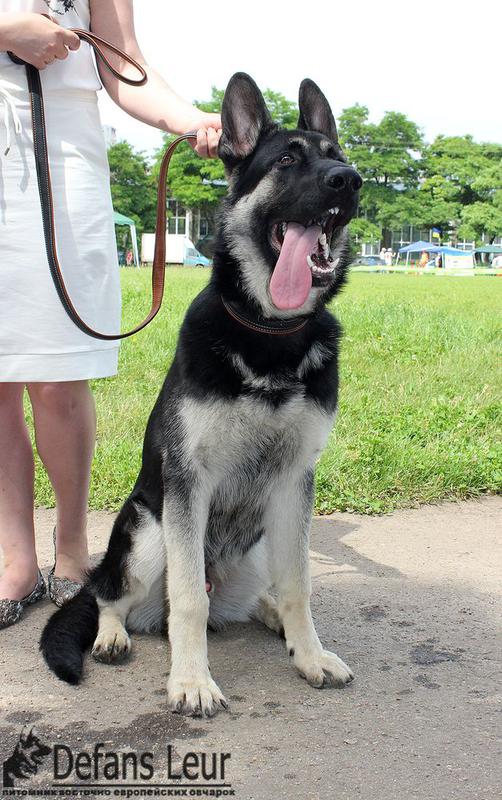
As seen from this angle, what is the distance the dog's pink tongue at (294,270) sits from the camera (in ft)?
9.36

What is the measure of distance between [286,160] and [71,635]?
1.91 m

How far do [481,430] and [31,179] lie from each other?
4.09 m

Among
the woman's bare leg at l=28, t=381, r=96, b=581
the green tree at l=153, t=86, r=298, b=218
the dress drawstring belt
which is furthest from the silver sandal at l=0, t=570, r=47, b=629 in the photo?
the green tree at l=153, t=86, r=298, b=218

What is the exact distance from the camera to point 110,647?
3.02m

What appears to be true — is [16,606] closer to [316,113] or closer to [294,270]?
[294,270]

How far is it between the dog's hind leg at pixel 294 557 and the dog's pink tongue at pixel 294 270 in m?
0.66

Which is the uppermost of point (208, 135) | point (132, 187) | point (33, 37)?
point (132, 187)

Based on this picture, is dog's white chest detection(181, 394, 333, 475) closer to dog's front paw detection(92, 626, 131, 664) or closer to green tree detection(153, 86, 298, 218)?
dog's front paw detection(92, 626, 131, 664)

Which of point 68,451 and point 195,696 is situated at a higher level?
point 68,451

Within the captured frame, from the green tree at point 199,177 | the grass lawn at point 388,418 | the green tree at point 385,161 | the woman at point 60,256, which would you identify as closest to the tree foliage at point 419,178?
the green tree at point 385,161

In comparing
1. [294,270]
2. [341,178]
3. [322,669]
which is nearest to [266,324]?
[294,270]

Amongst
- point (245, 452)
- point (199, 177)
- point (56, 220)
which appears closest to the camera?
point (245, 452)

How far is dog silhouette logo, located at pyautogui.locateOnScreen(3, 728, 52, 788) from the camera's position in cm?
224

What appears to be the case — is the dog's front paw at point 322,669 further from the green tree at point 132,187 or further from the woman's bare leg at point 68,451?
the green tree at point 132,187
